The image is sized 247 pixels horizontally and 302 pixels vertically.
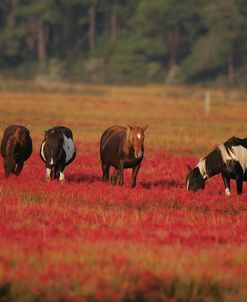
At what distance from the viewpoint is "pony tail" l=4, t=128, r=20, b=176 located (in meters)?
18.9

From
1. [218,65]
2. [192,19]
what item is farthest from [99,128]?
[192,19]

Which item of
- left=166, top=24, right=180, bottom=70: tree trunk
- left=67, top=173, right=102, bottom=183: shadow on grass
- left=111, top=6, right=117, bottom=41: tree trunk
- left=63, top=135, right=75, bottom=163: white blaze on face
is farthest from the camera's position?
left=111, top=6, right=117, bottom=41: tree trunk

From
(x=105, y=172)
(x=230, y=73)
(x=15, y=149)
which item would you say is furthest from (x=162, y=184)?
(x=230, y=73)

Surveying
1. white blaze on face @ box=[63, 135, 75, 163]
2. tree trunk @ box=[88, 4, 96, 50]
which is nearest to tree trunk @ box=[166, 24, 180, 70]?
tree trunk @ box=[88, 4, 96, 50]

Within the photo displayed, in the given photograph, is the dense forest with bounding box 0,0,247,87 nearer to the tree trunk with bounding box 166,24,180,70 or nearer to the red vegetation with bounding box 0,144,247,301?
the tree trunk with bounding box 166,24,180,70

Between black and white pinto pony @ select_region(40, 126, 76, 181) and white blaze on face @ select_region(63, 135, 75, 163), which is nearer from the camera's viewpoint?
black and white pinto pony @ select_region(40, 126, 76, 181)

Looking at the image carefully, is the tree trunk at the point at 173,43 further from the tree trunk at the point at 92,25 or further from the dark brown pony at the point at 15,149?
the dark brown pony at the point at 15,149

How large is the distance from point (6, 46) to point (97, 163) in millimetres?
78495

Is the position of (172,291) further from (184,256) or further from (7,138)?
(7,138)

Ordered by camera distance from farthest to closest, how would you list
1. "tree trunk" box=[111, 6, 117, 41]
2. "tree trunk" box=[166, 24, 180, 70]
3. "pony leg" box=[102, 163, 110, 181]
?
"tree trunk" box=[111, 6, 117, 41]
"tree trunk" box=[166, 24, 180, 70]
"pony leg" box=[102, 163, 110, 181]

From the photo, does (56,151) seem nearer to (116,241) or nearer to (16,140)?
(16,140)

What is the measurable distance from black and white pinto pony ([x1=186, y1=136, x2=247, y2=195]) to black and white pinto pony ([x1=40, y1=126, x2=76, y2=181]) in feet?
9.09

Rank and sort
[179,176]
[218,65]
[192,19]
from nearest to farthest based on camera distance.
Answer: [179,176] < [218,65] < [192,19]

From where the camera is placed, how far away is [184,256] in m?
10.2
